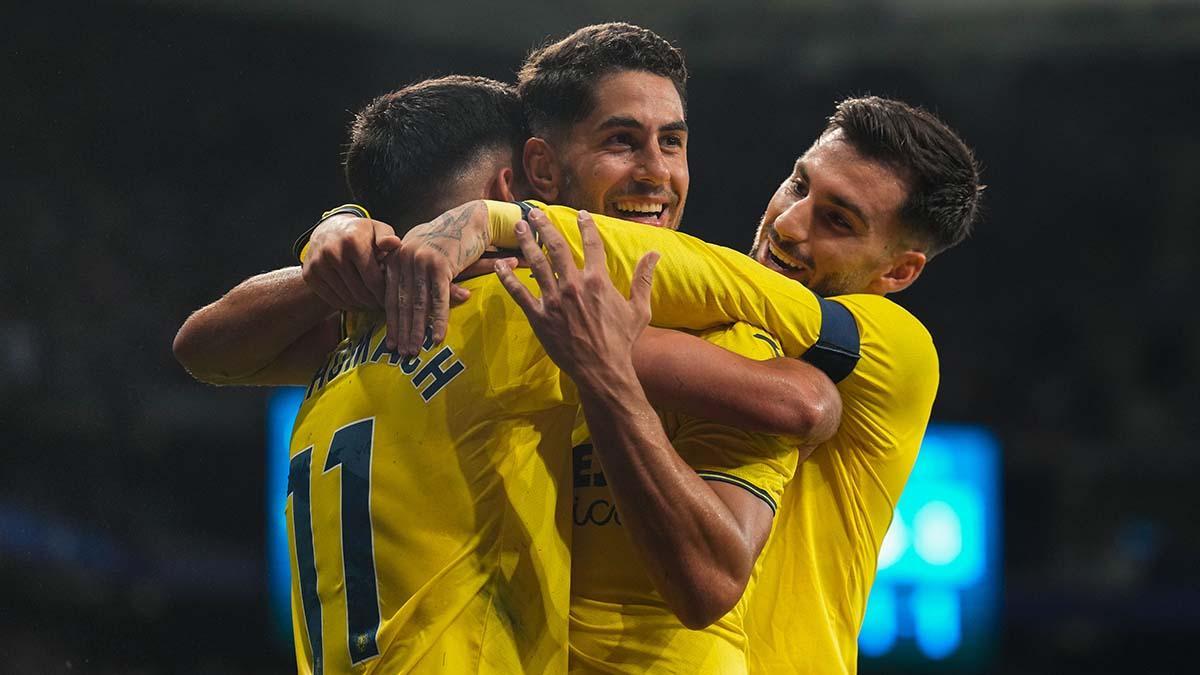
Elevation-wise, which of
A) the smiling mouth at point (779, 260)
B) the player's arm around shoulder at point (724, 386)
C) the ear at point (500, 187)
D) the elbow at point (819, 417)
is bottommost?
the elbow at point (819, 417)

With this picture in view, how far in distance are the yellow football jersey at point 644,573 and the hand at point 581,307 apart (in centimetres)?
30

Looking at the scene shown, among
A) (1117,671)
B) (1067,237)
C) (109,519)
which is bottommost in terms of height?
(1117,671)

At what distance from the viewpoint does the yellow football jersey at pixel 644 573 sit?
264 cm

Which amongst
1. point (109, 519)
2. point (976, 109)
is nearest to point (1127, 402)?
point (976, 109)

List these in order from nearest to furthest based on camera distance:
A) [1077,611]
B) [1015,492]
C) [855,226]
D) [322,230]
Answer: [322,230], [855,226], [1077,611], [1015,492]

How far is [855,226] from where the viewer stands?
11.3 feet

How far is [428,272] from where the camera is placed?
8.38 feet

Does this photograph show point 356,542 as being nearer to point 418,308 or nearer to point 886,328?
point 418,308

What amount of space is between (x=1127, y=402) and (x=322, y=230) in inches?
381

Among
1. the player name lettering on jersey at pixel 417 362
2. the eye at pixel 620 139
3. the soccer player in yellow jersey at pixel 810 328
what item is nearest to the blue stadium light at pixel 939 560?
the soccer player in yellow jersey at pixel 810 328

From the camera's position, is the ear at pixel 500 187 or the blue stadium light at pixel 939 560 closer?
the ear at pixel 500 187

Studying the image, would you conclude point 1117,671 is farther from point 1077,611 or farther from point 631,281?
point 631,281

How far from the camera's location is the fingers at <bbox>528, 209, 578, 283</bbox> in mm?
2496

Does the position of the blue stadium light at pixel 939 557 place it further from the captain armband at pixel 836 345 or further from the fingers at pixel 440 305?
the fingers at pixel 440 305
